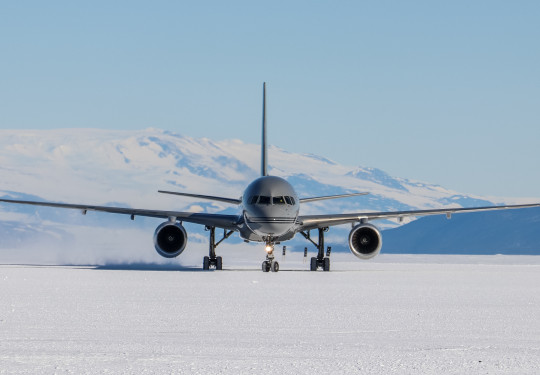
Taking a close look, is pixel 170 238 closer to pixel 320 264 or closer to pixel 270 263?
pixel 270 263

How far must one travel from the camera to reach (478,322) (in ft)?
63.4

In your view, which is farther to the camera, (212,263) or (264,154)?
(264,154)

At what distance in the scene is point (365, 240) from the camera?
45.2 metres

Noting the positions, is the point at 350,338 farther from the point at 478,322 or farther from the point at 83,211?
the point at 83,211

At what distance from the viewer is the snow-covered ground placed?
43.5ft

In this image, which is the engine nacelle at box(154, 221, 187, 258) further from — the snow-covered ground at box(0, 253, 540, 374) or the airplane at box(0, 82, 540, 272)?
the snow-covered ground at box(0, 253, 540, 374)

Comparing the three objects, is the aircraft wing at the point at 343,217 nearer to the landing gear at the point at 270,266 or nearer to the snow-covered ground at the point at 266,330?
the landing gear at the point at 270,266

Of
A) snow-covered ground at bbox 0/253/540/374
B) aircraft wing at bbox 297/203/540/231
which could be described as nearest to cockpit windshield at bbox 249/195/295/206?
aircraft wing at bbox 297/203/540/231

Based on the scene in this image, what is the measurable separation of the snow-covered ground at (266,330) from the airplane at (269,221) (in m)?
10.8

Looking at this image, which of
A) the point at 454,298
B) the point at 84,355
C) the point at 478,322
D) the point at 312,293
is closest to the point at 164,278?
the point at 312,293

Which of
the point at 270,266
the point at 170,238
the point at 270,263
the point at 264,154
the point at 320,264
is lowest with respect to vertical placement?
the point at 270,266

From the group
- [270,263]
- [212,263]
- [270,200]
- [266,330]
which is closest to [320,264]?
[270,263]

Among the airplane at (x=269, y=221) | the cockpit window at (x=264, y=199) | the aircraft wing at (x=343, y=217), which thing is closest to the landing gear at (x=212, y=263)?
the airplane at (x=269, y=221)

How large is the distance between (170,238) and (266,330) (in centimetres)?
2816
